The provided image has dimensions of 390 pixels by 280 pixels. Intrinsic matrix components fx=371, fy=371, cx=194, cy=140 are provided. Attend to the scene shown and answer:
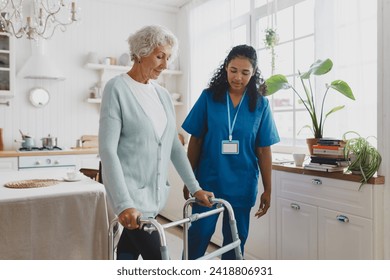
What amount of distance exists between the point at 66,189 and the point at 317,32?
1992mm

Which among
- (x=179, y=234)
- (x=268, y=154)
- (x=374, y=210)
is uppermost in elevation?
(x=268, y=154)

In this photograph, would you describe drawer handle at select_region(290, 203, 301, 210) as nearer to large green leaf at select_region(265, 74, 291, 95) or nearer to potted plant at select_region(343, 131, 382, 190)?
potted plant at select_region(343, 131, 382, 190)


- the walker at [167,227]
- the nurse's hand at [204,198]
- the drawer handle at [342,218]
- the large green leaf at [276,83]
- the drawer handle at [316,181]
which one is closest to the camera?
the walker at [167,227]

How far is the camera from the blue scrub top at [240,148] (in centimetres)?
179

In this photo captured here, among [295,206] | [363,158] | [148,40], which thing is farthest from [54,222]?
[363,158]

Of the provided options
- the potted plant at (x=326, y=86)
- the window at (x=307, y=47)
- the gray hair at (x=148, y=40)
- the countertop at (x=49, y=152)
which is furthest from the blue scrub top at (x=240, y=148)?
the countertop at (x=49, y=152)

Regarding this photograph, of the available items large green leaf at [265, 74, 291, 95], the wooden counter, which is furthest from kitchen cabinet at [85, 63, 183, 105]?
the wooden counter

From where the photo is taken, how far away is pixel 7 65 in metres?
3.63

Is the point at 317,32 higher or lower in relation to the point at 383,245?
higher

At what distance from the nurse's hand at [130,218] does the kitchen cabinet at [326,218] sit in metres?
1.22

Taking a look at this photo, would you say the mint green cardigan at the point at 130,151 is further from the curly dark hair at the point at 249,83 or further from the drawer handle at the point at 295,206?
the drawer handle at the point at 295,206

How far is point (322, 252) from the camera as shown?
2.02 metres
